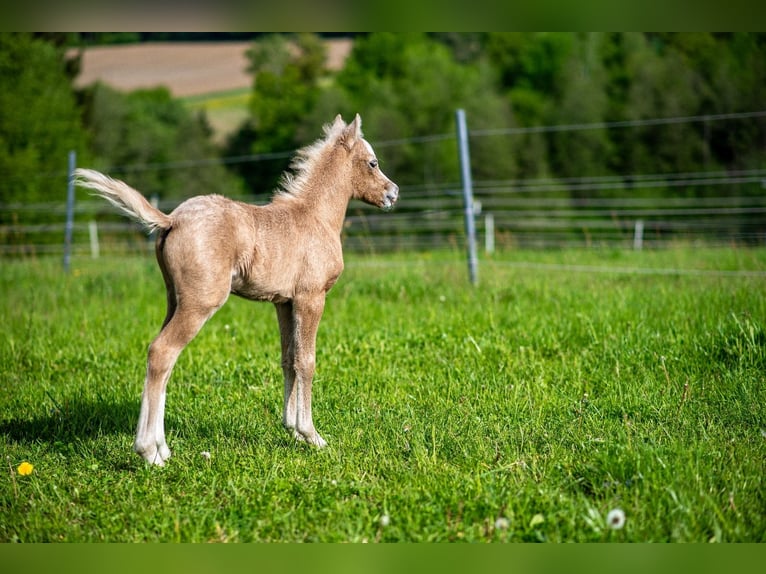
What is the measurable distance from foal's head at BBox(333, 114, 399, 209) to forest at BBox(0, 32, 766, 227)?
21.8m

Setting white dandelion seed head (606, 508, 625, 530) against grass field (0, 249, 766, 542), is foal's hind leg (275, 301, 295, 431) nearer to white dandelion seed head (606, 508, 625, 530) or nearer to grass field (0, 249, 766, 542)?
grass field (0, 249, 766, 542)

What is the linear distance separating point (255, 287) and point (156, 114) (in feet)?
161

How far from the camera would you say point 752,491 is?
3457 millimetres

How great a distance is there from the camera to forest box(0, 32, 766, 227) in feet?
94.1

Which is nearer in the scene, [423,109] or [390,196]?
[390,196]

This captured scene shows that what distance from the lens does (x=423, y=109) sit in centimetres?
4350

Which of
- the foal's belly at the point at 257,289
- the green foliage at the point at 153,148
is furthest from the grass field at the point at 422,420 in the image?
the green foliage at the point at 153,148

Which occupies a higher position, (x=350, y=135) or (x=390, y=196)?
(x=350, y=135)

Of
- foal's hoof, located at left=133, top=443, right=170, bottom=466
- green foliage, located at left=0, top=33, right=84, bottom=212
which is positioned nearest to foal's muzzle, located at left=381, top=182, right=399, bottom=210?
foal's hoof, located at left=133, top=443, right=170, bottom=466

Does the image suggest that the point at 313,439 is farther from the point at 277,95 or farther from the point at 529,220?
the point at 277,95

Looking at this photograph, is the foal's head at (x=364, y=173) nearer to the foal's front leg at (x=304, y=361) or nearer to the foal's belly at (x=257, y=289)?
the foal's front leg at (x=304, y=361)

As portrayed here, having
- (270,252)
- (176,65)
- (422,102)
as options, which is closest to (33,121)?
(176,65)

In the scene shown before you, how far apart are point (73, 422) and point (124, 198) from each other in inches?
73.7

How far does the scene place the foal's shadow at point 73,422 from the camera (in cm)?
479
